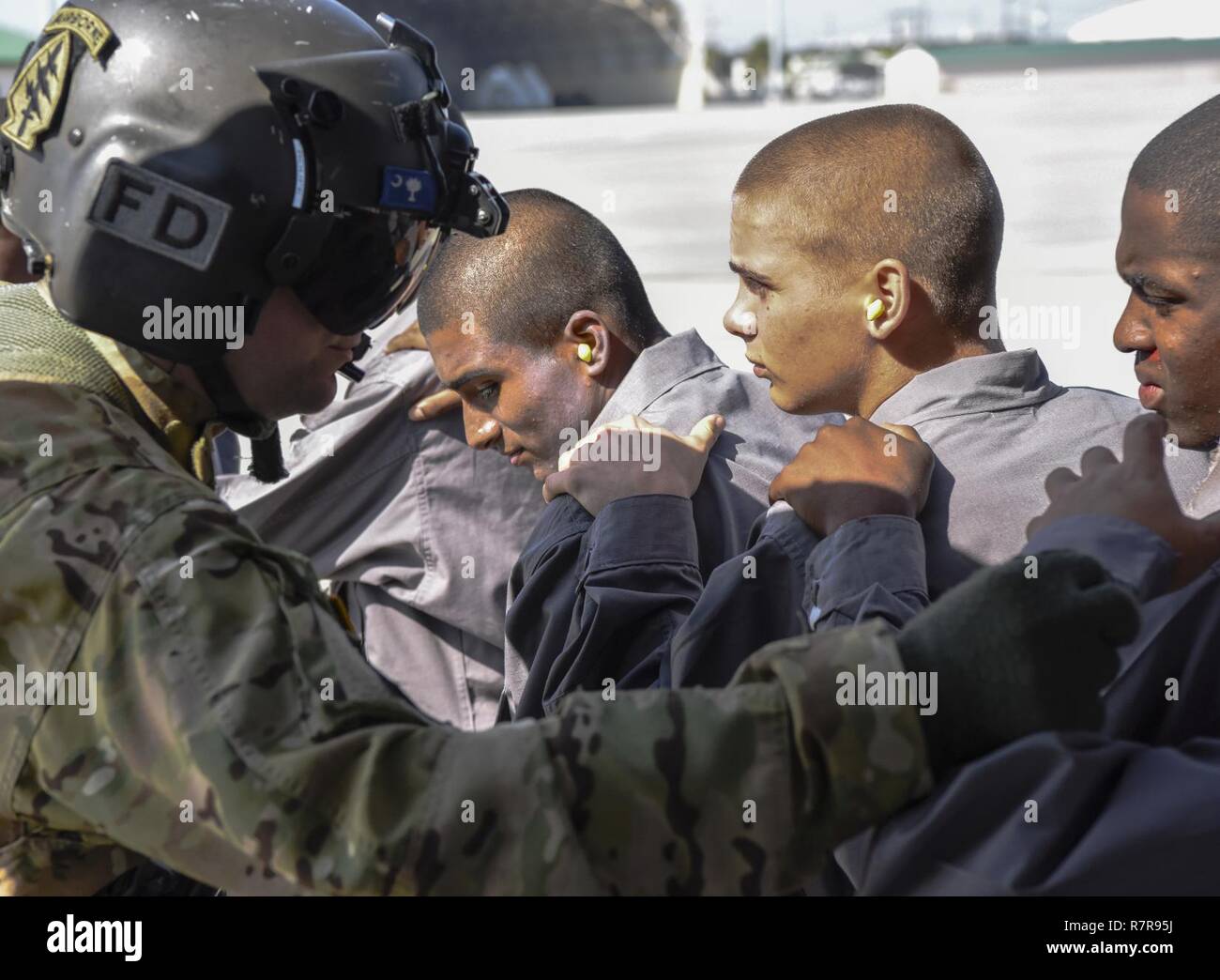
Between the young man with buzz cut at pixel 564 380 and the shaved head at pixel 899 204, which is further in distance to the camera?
the young man with buzz cut at pixel 564 380

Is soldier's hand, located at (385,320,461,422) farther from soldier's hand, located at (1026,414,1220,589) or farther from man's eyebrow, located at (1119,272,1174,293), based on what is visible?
soldier's hand, located at (1026,414,1220,589)

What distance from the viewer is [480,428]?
351 centimetres

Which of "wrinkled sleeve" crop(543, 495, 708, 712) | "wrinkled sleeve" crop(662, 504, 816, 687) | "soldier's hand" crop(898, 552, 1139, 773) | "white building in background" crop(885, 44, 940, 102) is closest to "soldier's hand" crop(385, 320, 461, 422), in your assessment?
"wrinkled sleeve" crop(543, 495, 708, 712)

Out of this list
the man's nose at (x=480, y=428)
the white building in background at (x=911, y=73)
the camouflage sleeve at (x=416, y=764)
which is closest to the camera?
the camouflage sleeve at (x=416, y=764)

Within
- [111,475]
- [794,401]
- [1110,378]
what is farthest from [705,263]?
[111,475]

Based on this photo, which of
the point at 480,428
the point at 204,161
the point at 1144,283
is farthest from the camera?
the point at 480,428

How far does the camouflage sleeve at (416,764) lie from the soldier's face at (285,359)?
40 cm

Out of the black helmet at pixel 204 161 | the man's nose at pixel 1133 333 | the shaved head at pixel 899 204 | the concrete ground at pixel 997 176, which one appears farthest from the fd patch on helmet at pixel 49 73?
the concrete ground at pixel 997 176

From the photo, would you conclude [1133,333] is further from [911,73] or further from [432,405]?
[911,73]

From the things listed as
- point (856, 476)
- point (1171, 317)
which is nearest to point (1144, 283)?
point (1171, 317)

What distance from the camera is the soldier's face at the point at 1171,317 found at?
7.16ft

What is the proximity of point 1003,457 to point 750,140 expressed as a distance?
13908 millimetres

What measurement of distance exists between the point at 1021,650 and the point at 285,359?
1013 millimetres

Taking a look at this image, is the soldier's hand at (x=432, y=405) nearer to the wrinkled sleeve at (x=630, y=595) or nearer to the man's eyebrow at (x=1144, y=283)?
the wrinkled sleeve at (x=630, y=595)
